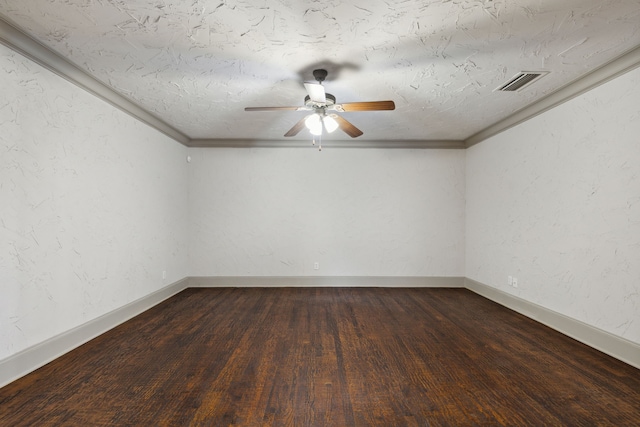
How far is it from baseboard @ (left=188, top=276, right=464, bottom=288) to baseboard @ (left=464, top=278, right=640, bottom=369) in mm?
Answer: 960

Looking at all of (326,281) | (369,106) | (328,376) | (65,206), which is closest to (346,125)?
(369,106)

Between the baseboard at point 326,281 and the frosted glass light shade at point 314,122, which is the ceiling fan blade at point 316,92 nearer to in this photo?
the frosted glass light shade at point 314,122

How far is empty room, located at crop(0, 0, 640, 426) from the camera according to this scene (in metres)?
1.94

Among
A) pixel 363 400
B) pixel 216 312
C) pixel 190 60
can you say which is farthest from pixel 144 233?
pixel 363 400

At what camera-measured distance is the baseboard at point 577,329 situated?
246 cm

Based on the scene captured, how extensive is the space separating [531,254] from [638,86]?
191 centimetres

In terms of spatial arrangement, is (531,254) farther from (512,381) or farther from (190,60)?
(190,60)

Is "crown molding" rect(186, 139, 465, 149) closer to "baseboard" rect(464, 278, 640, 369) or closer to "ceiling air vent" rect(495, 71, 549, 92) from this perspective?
"ceiling air vent" rect(495, 71, 549, 92)

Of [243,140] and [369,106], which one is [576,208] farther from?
[243,140]

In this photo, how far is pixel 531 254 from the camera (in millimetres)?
3607

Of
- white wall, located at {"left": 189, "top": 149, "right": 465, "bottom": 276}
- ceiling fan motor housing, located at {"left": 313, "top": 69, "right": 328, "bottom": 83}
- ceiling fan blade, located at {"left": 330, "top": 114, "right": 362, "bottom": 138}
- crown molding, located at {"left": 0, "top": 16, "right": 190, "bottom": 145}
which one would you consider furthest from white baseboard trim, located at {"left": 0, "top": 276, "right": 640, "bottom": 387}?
ceiling fan motor housing, located at {"left": 313, "top": 69, "right": 328, "bottom": 83}

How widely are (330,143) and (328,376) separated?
3.79 m

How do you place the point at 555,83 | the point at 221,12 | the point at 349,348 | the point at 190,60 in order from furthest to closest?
the point at 555,83 < the point at 349,348 < the point at 190,60 < the point at 221,12

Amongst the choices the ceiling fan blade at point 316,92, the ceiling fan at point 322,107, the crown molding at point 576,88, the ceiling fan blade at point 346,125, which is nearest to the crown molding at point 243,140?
the crown molding at point 576,88
